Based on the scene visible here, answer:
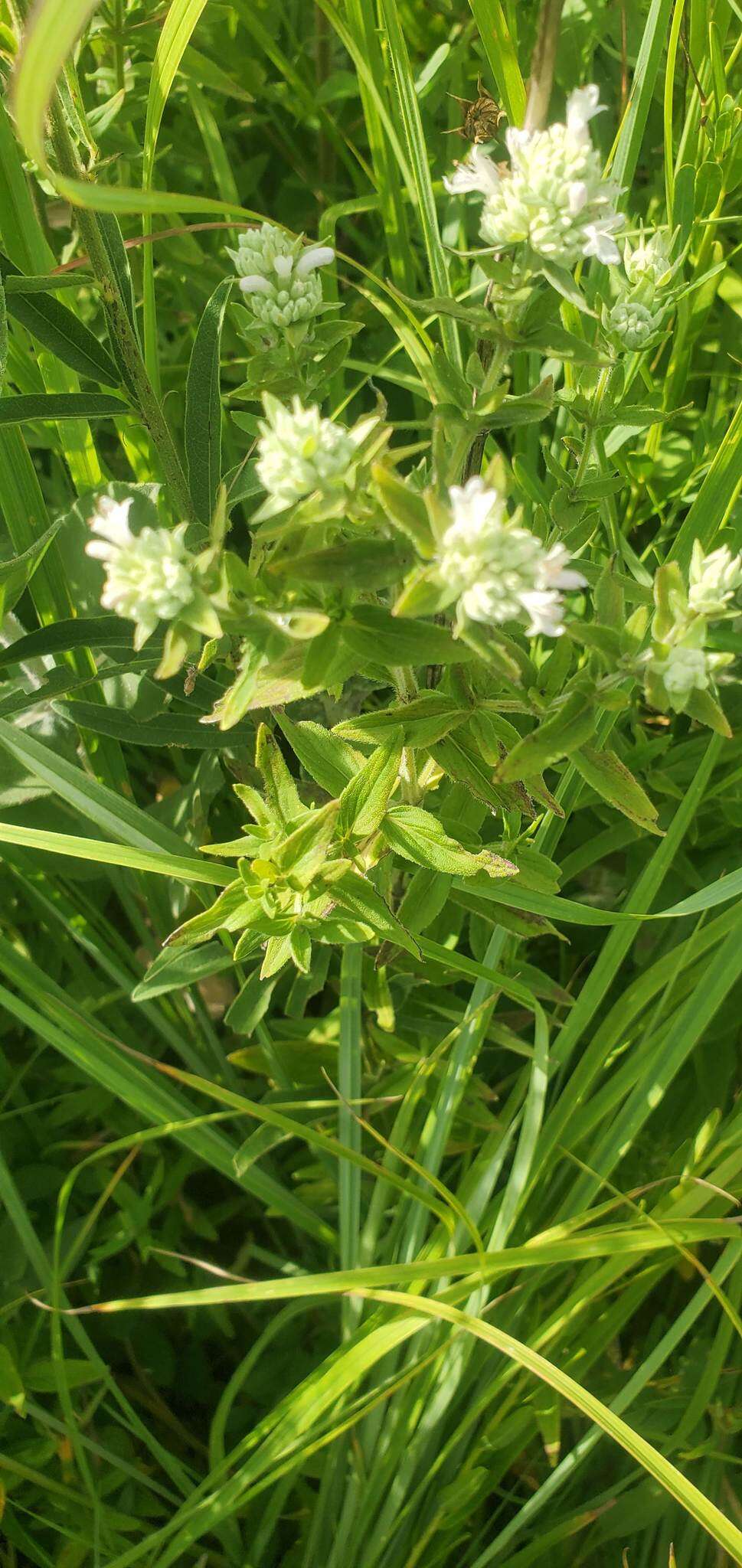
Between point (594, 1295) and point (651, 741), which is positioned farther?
point (651, 741)

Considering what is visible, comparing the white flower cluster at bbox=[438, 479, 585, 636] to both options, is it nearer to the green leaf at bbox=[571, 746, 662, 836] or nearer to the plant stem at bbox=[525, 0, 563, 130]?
the green leaf at bbox=[571, 746, 662, 836]

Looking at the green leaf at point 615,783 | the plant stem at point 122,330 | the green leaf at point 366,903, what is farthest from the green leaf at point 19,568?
the green leaf at point 615,783

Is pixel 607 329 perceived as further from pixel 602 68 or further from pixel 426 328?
pixel 602 68

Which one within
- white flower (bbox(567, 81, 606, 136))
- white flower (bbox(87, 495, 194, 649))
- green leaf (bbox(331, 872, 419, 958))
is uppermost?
white flower (bbox(567, 81, 606, 136))

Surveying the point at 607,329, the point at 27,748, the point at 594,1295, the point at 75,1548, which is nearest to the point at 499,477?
the point at 607,329

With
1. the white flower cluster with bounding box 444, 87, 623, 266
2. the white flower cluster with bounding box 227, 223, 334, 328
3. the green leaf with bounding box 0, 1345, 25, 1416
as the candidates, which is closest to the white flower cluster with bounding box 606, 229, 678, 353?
the white flower cluster with bounding box 444, 87, 623, 266

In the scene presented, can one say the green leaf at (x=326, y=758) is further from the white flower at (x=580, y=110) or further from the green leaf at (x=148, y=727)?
the white flower at (x=580, y=110)
